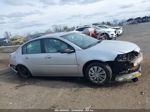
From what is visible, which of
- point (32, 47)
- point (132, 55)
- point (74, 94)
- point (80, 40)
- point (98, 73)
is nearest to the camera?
point (74, 94)

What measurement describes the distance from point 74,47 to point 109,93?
1691mm

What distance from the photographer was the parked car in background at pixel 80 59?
5.07 metres

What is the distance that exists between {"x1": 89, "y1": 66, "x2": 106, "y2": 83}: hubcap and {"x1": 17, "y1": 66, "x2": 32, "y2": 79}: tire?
259 cm

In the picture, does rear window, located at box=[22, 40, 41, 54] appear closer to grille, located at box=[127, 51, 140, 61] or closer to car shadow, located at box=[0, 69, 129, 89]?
car shadow, located at box=[0, 69, 129, 89]

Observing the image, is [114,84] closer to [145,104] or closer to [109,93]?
[109,93]

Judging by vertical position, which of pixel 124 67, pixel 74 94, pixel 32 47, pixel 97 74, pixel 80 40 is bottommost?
pixel 74 94

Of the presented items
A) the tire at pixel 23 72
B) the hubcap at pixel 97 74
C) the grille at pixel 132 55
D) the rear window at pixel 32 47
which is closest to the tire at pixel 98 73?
the hubcap at pixel 97 74

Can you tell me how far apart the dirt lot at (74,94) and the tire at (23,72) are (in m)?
0.46

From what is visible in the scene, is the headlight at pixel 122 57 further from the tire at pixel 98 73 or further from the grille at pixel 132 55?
the tire at pixel 98 73

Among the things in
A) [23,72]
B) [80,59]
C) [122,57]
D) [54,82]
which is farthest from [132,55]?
[23,72]

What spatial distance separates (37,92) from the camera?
544 cm

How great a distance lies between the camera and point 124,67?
16.5ft

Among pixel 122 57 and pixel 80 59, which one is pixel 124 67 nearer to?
pixel 122 57

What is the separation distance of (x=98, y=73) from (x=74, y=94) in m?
0.88
